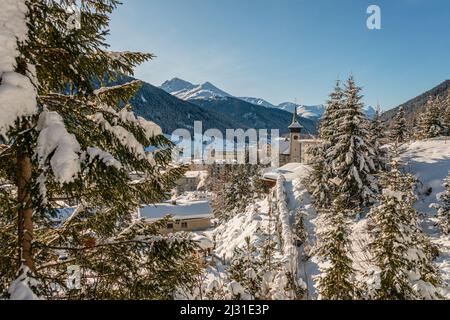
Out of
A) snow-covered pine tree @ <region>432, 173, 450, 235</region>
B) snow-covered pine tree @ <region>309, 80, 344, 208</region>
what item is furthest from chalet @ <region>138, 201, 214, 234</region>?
snow-covered pine tree @ <region>432, 173, 450, 235</region>

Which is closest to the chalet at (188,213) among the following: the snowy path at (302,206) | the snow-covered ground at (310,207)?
the snow-covered ground at (310,207)

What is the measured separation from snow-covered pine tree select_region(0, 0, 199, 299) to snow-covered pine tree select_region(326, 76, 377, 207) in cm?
2152

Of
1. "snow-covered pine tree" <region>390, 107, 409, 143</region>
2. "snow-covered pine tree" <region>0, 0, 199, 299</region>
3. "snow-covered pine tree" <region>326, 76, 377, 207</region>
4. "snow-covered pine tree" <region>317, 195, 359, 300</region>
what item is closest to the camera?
"snow-covered pine tree" <region>0, 0, 199, 299</region>

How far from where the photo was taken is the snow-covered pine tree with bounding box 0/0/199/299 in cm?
274

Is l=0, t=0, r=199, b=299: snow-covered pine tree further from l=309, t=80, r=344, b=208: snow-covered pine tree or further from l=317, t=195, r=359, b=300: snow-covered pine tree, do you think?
l=309, t=80, r=344, b=208: snow-covered pine tree

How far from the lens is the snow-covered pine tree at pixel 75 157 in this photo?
274 centimetres

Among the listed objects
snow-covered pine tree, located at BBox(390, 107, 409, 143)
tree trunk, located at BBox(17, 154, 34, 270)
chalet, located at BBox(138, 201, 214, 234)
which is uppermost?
snow-covered pine tree, located at BBox(390, 107, 409, 143)

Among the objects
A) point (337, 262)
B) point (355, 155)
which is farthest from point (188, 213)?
point (337, 262)

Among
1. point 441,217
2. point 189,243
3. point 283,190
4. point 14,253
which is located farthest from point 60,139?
point 283,190

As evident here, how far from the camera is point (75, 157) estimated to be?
2672 millimetres

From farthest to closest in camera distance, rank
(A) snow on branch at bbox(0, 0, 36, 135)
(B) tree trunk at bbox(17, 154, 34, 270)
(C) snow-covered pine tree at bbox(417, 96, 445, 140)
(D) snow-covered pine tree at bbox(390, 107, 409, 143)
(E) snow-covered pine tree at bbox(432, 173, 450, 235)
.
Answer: (D) snow-covered pine tree at bbox(390, 107, 409, 143) → (C) snow-covered pine tree at bbox(417, 96, 445, 140) → (E) snow-covered pine tree at bbox(432, 173, 450, 235) → (B) tree trunk at bbox(17, 154, 34, 270) → (A) snow on branch at bbox(0, 0, 36, 135)

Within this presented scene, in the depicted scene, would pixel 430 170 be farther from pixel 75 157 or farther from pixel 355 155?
pixel 75 157

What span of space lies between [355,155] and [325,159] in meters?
3.83

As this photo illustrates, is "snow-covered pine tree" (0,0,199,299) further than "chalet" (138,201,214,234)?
No
